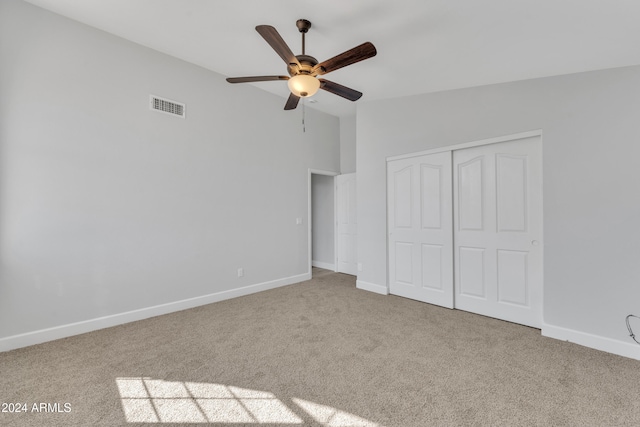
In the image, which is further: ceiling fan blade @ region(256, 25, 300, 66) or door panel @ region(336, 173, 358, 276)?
door panel @ region(336, 173, 358, 276)

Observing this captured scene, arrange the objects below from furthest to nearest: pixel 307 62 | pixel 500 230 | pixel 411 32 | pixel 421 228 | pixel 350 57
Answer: pixel 421 228
pixel 500 230
pixel 411 32
pixel 307 62
pixel 350 57

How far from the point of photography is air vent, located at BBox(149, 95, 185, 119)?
3301 millimetres

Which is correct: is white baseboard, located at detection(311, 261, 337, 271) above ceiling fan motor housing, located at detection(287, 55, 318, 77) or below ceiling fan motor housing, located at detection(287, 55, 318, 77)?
below

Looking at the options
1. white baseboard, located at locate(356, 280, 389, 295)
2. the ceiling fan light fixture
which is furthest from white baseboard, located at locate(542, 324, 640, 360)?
the ceiling fan light fixture

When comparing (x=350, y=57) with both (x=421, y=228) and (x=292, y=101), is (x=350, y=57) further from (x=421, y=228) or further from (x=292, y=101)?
(x=421, y=228)

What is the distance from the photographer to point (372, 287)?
4.30 metres

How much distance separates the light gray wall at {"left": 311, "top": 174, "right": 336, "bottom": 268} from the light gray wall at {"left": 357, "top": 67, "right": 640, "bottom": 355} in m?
3.16

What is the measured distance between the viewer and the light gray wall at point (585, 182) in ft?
7.77

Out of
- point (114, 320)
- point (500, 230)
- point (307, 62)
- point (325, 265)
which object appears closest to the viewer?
point (307, 62)

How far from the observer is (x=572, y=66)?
8.24 ft

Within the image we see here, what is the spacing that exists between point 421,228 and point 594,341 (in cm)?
195

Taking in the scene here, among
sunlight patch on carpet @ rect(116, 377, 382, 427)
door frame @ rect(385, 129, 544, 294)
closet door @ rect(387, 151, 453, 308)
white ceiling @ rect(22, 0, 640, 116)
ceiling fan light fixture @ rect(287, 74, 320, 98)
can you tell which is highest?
white ceiling @ rect(22, 0, 640, 116)

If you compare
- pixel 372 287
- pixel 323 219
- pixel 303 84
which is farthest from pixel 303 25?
pixel 323 219

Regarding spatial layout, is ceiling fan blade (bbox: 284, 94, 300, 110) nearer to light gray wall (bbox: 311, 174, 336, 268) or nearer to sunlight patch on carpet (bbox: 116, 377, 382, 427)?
sunlight patch on carpet (bbox: 116, 377, 382, 427)
